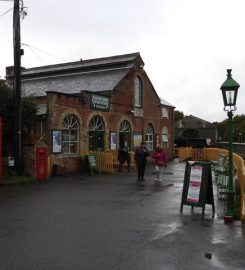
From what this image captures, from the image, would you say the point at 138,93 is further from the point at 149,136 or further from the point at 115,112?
the point at 115,112

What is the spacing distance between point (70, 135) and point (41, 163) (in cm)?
453

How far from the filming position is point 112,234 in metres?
8.09

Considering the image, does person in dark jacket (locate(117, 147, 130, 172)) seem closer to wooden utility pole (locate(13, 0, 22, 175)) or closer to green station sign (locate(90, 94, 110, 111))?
green station sign (locate(90, 94, 110, 111))

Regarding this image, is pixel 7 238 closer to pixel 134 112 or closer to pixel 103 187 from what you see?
pixel 103 187

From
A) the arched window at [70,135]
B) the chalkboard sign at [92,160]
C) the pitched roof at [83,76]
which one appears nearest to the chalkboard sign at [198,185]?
the chalkboard sign at [92,160]

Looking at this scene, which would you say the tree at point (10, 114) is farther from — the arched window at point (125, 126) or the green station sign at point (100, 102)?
the arched window at point (125, 126)

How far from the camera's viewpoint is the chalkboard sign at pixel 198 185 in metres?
10.5

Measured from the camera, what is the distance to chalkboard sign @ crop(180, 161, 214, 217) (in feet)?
34.6

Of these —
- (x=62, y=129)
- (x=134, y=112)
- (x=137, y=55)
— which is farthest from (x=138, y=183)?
(x=137, y=55)

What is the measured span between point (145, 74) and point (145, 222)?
24.1 meters

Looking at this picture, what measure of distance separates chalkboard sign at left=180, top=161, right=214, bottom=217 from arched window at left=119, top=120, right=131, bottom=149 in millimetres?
17529

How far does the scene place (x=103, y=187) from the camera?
16.0 m

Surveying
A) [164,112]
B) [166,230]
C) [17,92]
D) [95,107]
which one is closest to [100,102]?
[95,107]

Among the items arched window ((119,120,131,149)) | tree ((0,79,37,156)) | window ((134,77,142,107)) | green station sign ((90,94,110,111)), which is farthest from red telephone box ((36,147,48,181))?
window ((134,77,142,107))
